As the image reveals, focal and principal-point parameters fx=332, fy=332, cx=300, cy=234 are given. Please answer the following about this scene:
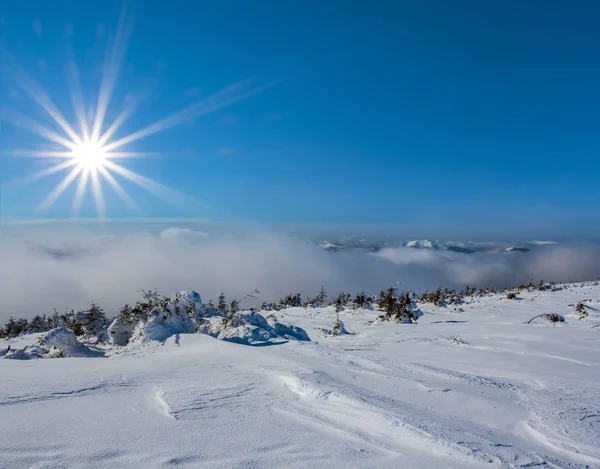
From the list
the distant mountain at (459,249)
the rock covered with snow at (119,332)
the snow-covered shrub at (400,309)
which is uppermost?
the distant mountain at (459,249)

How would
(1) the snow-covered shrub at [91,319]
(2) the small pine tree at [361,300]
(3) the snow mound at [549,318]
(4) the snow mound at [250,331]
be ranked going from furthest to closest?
(2) the small pine tree at [361,300] → (1) the snow-covered shrub at [91,319] → (3) the snow mound at [549,318] → (4) the snow mound at [250,331]

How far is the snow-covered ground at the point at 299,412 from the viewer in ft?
A: 5.58

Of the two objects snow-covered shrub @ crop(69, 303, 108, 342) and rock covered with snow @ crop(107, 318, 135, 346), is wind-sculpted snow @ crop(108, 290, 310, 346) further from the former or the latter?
snow-covered shrub @ crop(69, 303, 108, 342)

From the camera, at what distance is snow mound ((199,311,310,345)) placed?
5680 millimetres

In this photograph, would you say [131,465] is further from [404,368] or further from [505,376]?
[505,376]

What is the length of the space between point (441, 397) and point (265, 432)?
5.16 feet

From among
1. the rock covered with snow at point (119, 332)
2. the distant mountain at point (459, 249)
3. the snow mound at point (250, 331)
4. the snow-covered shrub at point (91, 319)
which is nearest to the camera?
the snow mound at point (250, 331)

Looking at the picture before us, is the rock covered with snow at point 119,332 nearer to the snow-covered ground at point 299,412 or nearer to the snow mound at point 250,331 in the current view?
Result: the snow mound at point 250,331

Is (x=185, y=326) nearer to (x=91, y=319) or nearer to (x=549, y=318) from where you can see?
(x=91, y=319)

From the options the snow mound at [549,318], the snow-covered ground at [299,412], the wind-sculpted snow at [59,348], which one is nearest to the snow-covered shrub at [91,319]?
the wind-sculpted snow at [59,348]

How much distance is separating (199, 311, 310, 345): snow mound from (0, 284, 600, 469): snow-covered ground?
146 centimetres

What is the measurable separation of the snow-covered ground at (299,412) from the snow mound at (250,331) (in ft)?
4.78

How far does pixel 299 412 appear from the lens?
2.30 metres

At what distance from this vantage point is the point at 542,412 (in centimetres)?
249
